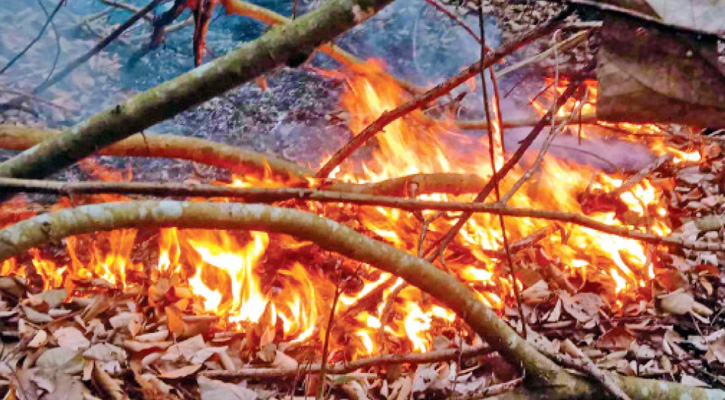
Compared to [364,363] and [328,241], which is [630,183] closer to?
[364,363]

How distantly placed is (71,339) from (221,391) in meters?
0.90

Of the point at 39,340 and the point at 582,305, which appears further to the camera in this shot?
the point at 582,305

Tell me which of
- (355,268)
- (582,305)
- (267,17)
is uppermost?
(267,17)

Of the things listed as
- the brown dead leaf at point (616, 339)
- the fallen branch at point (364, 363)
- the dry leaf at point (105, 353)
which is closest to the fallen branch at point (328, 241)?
the fallen branch at point (364, 363)

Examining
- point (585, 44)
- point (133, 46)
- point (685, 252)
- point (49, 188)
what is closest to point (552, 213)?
point (685, 252)

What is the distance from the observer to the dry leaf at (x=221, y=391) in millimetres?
2596

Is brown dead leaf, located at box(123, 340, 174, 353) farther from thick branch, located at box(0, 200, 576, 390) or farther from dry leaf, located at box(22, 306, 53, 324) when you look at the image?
thick branch, located at box(0, 200, 576, 390)

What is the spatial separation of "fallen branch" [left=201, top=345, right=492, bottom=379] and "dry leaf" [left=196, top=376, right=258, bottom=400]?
79 mm

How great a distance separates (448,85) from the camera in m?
3.07

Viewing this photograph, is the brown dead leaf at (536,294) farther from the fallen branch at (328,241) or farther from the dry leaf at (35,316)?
the dry leaf at (35,316)

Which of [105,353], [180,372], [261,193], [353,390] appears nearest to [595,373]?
[353,390]

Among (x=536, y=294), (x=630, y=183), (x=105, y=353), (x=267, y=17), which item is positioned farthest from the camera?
(x=267, y=17)

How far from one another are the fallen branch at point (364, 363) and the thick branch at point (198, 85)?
1277 mm

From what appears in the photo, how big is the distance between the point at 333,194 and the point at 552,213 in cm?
98
